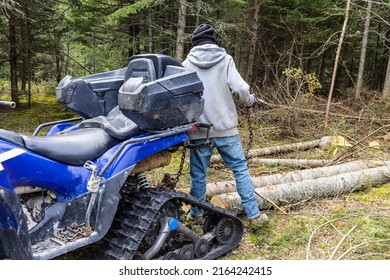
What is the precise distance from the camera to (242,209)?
457cm

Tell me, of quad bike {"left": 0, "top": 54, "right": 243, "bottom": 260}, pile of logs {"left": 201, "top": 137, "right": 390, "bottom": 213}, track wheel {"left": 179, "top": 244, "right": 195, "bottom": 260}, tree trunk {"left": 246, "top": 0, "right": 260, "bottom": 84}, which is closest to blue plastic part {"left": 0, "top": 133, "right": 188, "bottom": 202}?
quad bike {"left": 0, "top": 54, "right": 243, "bottom": 260}

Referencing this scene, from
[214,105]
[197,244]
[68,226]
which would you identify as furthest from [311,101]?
[68,226]

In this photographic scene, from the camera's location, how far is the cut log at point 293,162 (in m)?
6.41

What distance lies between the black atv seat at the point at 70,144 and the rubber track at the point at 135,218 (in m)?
0.54

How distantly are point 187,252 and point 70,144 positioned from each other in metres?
1.40

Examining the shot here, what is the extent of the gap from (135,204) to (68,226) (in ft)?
1.89

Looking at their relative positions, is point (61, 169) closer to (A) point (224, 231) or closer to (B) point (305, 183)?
(A) point (224, 231)

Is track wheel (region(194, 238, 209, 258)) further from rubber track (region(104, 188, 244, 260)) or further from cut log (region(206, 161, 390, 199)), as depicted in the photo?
cut log (region(206, 161, 390, 199))

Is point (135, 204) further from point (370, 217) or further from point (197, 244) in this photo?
point (370, 217)

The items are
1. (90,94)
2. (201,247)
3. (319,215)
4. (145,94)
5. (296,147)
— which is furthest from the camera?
(296,147)

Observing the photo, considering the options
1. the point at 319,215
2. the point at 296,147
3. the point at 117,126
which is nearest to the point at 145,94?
the point at 117,126

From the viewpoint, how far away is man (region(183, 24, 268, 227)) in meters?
3.91

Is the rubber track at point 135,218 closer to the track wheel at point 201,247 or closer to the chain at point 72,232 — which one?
the track wheel at point 201,247

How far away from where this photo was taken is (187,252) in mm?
3412
